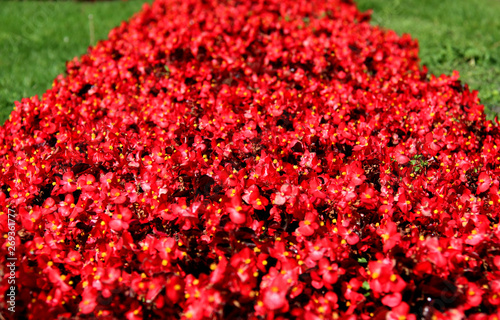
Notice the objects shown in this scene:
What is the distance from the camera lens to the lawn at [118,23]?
4.46 m

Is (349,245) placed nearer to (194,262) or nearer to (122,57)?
(194,262)

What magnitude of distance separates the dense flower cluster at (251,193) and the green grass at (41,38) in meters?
1.38

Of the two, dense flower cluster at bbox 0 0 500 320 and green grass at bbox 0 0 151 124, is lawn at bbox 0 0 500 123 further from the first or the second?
dense flower cluster at bbox 0 0 500 320

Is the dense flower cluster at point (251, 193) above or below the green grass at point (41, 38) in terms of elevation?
below

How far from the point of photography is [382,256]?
1688 millimetres

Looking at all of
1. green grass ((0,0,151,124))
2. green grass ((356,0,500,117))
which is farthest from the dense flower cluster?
green grass ((0,0,151,124))

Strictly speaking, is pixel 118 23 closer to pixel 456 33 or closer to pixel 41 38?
pixel 41 38

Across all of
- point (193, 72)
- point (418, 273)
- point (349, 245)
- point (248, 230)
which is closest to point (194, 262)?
point (248, 230)

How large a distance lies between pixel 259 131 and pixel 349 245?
3.56 feet

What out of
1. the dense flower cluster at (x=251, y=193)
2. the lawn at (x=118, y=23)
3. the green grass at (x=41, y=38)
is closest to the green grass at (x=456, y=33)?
the lawn at (x=118, y=23)

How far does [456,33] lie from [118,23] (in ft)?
17.3

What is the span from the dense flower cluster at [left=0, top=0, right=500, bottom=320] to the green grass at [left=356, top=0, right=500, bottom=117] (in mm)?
1265

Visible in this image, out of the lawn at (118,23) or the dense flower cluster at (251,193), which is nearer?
the dense flower cluster at (251,193)

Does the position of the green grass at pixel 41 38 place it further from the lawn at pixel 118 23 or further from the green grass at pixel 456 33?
the green grass at pixel 456 33
